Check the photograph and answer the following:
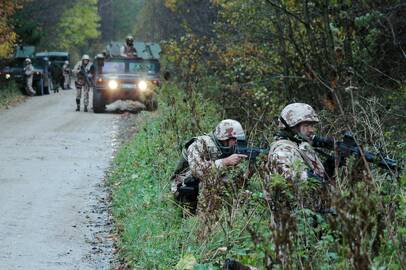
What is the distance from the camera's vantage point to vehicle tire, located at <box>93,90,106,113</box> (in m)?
25.0

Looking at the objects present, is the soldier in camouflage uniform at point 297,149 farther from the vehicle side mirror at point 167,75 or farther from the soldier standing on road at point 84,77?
the vehicle side mirror at point 167,75

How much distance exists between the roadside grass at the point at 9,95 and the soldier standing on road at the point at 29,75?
1.68 feet

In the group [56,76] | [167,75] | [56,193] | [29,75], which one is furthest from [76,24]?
[56,193]

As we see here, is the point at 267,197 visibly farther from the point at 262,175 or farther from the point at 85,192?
the point at 85,192

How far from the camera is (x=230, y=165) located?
26.0 ft

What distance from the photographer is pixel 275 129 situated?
33.4 ft

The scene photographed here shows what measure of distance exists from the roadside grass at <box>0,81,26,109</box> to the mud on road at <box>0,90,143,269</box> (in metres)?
7.41

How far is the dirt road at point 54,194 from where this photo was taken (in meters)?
8.33

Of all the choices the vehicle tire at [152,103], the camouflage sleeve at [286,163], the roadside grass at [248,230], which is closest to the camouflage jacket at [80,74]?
the vehicle tire at [152,103]

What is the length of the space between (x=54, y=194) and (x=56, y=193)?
0.29 ft

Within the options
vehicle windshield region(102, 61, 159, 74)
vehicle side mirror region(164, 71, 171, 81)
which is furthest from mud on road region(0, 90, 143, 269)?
vehicle side mirror region(164, 71, 171, 81)

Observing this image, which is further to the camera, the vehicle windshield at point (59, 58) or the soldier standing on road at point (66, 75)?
the soldier standing on road at point (66, 75)

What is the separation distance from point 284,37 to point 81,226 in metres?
5.72

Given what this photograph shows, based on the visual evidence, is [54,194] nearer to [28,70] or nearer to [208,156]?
[208,156]
